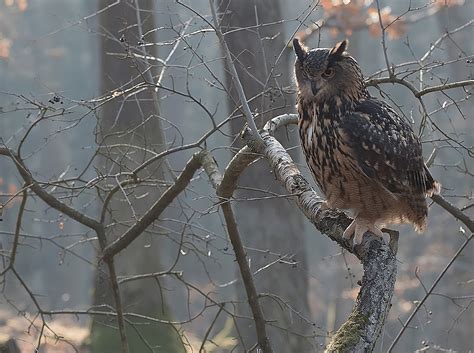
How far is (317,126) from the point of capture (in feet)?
14.8

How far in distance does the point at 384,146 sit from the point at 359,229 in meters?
0.63

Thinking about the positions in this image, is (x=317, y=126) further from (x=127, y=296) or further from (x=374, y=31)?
(x=374, y=31)

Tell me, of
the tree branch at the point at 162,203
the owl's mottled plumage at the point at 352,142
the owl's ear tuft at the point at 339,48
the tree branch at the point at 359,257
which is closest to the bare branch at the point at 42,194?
the tree branch at the point at 162,203

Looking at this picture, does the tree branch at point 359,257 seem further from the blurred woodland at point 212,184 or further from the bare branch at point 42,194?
the bare branch at point 42,194

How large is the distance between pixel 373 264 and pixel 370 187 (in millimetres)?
1074

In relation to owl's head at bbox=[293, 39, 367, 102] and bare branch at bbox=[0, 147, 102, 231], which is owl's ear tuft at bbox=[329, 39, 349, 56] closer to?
owl's head at bbox=[293, 39, 367, 102]

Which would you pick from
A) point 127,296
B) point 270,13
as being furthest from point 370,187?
point 127,296

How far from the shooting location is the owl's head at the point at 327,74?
4.43 meters

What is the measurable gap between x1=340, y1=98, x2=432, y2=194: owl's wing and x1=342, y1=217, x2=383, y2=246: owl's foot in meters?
0.34

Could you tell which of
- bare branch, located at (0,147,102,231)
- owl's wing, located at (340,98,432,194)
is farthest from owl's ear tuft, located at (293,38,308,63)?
bare branch, located at (0,147,102,231)

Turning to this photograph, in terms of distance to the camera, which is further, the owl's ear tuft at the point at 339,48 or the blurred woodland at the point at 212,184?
the blurred woodland at the point at 212,184

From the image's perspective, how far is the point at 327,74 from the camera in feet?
14.8

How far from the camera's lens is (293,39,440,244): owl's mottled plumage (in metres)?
4.37

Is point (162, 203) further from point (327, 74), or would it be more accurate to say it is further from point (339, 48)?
point (339, 48)
